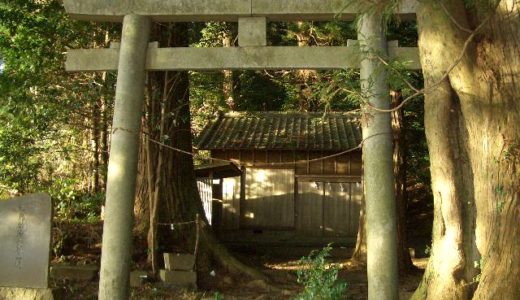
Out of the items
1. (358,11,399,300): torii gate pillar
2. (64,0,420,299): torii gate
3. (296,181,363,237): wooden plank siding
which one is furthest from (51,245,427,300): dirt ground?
(296,181,363,237): wooden plank siding

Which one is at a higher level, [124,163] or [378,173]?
[124,163]

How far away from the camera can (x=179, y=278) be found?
7801 millimetres

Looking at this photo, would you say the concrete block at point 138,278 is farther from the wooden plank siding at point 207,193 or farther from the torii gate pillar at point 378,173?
the wooden plank siding at point 207,193

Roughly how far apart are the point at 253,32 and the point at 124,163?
6.29ft

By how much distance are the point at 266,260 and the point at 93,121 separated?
534 cm

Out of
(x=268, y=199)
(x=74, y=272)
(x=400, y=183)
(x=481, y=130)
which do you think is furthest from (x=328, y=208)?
(x=481, y=130)

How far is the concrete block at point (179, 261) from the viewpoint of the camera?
781 cm

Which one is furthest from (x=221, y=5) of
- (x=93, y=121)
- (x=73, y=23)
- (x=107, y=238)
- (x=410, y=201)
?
(x=410, y=201)

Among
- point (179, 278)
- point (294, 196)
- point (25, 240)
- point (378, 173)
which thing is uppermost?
point (294, 196)

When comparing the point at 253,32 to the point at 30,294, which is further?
the point at 30,294

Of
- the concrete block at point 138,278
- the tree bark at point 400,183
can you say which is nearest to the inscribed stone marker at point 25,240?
the concrete block at point 138,278

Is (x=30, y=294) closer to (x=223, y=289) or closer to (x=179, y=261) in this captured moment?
(x=179, y=261)

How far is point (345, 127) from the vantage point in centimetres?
1683

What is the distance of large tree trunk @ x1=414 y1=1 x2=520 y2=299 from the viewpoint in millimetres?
4234
